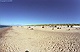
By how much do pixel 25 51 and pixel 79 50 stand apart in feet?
16.2

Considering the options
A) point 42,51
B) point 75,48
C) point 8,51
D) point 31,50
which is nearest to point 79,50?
point 75,48

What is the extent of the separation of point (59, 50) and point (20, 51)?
143 inches

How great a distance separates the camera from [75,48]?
39.8 ft

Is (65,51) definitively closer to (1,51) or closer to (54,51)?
(54,51)

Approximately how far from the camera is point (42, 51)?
11727mm

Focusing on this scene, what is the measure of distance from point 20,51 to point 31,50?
106cm

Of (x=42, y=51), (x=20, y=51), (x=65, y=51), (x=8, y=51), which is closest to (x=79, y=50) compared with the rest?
(x=65, y=51)

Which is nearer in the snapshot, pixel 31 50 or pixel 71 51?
pixel 71 51

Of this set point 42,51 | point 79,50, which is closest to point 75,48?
point 79,50

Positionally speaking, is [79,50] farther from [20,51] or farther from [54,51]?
[20,51]

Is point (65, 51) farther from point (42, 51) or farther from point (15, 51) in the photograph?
point (15, 51)

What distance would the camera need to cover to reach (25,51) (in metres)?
11.6

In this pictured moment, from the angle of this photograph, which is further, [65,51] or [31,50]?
[31,50]

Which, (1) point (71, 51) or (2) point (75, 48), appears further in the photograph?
(2) point (75, 48)
